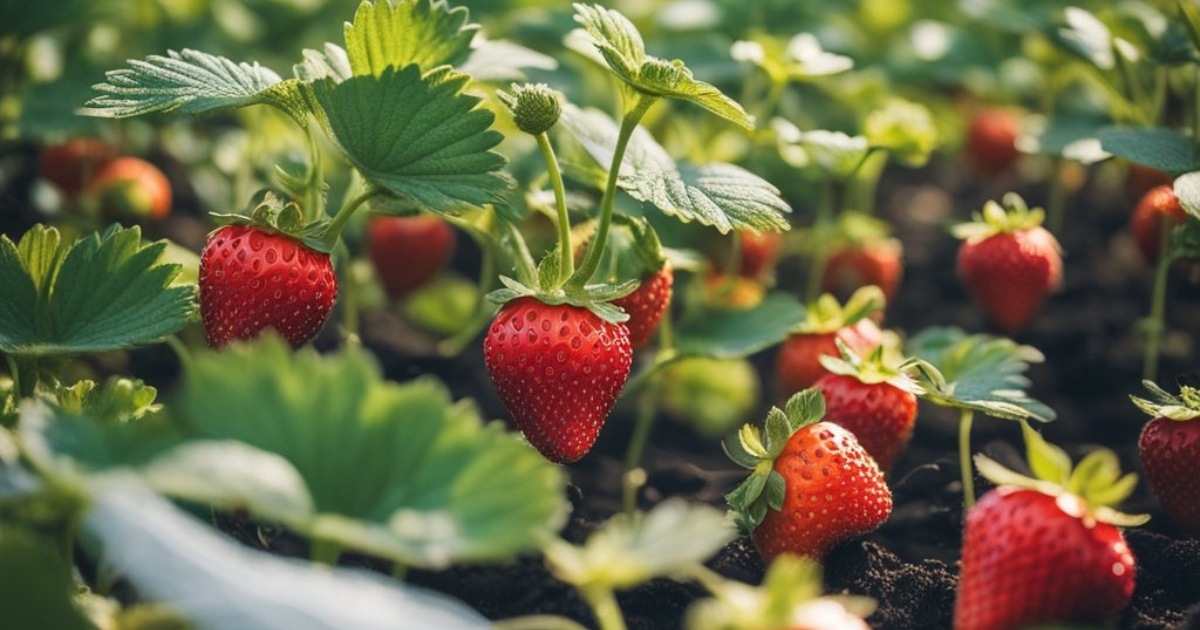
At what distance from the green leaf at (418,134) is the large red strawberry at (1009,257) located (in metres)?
0.77

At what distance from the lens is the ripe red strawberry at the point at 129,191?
193 centimetres

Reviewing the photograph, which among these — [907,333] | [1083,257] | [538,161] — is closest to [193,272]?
[538,161]

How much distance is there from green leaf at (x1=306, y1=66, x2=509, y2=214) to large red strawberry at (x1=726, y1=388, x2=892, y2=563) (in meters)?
0.39

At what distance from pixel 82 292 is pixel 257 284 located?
0.64 feet

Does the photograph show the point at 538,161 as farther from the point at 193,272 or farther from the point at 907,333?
the point at 907,333

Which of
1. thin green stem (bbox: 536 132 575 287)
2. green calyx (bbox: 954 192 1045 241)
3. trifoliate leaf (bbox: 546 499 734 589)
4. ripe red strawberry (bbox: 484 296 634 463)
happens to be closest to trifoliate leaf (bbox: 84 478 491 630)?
trifoliate leaf (bbox: 546 499 734 589)

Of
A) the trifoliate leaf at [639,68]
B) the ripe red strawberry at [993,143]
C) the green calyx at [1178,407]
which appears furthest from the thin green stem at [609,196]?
the ripe red strawberry at [993,143]

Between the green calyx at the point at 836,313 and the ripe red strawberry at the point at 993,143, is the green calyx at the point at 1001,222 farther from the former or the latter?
the ripe red strawberry at the point at 993,143

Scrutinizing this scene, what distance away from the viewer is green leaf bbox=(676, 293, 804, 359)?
5.10 feet

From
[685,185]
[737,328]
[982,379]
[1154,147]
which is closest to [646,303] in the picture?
[685,185]

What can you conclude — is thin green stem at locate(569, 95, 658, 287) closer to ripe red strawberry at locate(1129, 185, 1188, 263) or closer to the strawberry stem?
the strawberry stem

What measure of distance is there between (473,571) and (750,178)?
558mm

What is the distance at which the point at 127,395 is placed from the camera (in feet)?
3.89

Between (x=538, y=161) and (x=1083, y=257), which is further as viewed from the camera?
(x=1083, y=257)
